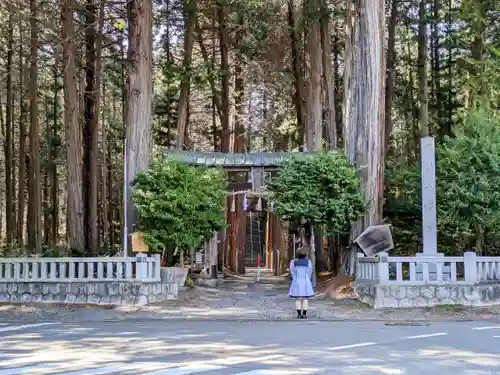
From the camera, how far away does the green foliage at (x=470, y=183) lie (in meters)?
16.8

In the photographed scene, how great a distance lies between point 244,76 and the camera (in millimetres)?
29281

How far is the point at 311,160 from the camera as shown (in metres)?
17.5

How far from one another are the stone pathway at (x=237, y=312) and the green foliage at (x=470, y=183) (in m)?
3.56

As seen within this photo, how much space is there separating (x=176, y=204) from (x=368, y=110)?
6157 mm

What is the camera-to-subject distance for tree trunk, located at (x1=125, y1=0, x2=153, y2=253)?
1916cm

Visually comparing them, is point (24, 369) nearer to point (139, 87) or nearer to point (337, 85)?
point (139, 87)

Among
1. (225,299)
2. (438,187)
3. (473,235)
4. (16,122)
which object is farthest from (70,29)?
(16,122)

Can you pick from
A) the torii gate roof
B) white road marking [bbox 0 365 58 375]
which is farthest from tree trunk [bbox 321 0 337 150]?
white road marking [bbox 0 365 58 375]

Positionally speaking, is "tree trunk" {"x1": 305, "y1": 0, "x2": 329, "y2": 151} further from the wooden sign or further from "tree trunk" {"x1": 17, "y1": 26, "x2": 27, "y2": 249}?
"tree trunk" {"x1": 17, "y1": 26, "x2": 27, "y2": 249}

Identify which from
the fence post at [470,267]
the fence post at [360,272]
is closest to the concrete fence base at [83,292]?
the fence post at [360,272]

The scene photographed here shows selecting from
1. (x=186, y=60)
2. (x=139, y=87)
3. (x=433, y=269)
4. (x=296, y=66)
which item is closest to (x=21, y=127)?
(x=186, y=60)

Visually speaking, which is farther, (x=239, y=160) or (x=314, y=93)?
(x=314, y=93)

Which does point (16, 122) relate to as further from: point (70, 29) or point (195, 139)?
point (70, 29)

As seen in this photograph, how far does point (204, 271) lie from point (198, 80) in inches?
291
